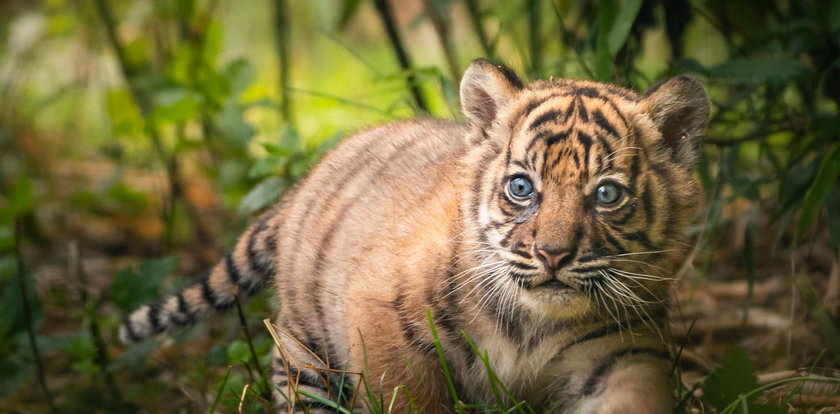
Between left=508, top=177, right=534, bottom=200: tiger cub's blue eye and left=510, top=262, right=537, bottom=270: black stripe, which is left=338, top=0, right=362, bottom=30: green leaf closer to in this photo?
left=508, top=177, right=534, bottom=200: tiger cub's blue eye

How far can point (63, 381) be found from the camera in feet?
14.7

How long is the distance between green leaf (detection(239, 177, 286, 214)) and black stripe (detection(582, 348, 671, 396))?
1.74 m

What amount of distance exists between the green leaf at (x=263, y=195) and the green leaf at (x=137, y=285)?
0.40 m

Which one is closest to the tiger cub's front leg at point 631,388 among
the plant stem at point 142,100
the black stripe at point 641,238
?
the black stripe at point 641,238

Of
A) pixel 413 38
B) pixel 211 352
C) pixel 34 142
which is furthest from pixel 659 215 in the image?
pixel 413 38

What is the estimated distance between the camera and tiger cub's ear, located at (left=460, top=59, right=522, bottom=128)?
10.0 feet

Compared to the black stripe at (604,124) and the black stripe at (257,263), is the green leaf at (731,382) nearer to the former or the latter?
the black stripe at (604,124)

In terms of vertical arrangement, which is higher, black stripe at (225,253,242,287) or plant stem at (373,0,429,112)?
plant stem at (373,0,429,112)

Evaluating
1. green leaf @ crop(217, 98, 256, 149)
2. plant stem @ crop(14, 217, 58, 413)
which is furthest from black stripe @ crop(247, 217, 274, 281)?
plant stem @ crop(14, 217, 58, 413)

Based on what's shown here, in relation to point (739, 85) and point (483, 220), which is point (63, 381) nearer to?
point (483, 220)

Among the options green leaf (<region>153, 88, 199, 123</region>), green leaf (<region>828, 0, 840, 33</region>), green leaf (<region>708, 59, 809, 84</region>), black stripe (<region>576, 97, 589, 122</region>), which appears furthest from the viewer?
green leaf (<region>153, 88, 199, 123</region>)

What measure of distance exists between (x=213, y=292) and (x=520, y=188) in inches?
64.4

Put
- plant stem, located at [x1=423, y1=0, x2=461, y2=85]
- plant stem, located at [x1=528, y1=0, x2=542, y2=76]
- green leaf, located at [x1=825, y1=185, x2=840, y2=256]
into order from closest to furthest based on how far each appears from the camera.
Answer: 1. green leaf, located at [x1=825, y1=185, x2=840, y2=256]
2. plant stem, located at [x1=423, y1=0, x2=461, y2=85]
3. plant stem, located at [x1=528, y1=0, x2=542, y2=76]

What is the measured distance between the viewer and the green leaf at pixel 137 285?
3.97 metres
